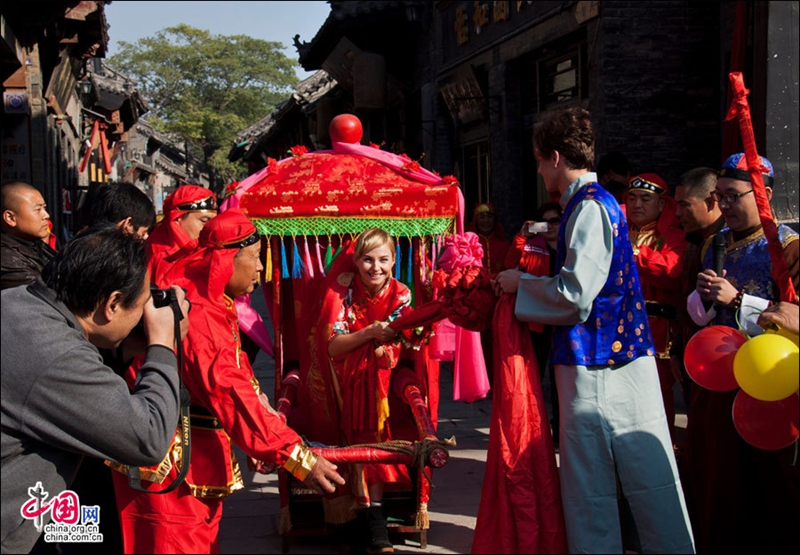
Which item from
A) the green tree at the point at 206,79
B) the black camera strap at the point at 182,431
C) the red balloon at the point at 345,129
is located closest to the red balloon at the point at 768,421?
the black camera strap at the point at 182,431

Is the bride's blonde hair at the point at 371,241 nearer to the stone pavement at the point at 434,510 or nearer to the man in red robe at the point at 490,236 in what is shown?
the stone pavement at the point at 434,510

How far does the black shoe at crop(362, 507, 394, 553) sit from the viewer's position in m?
4.03

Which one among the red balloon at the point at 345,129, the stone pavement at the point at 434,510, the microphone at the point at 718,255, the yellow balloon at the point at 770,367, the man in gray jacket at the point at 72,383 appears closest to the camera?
the man in gray jacket at the point at 72,383

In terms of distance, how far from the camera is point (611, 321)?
3023 millimetres

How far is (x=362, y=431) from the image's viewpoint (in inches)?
171

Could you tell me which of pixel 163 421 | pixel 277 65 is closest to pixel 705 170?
pixel 163 421

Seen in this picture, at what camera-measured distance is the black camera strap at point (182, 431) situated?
246 cm

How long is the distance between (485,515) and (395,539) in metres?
1.38

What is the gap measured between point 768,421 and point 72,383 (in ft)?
7.17

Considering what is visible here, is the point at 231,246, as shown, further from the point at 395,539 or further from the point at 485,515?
the point at 395,539

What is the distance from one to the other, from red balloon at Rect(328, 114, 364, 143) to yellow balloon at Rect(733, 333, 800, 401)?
299 cm

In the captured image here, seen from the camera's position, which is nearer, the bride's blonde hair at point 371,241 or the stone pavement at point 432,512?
the bride's blonde hair at point 371,241

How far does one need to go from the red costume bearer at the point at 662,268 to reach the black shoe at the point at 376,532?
72.7 inches

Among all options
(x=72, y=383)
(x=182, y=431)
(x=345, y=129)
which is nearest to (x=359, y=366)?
(x=345, y=129)
